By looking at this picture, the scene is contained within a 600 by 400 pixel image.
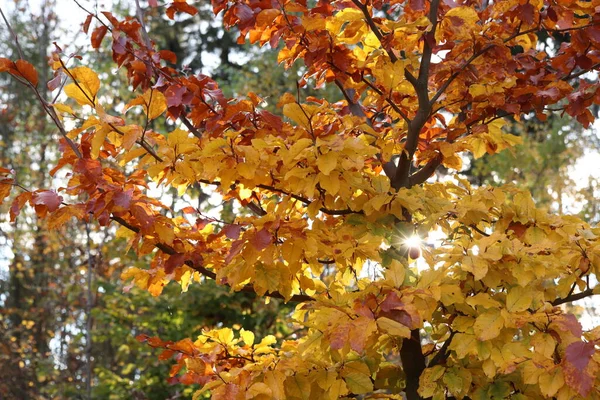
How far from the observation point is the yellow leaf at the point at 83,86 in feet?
5.22

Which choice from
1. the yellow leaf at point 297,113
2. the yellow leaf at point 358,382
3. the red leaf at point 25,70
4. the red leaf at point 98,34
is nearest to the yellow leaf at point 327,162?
the yellow leaf at point 297,113

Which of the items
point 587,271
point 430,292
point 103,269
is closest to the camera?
point 430,292

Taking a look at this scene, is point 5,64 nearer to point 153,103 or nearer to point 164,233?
point 153,103

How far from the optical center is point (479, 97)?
2.15 m

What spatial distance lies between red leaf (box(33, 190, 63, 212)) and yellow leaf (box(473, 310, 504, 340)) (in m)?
1.08

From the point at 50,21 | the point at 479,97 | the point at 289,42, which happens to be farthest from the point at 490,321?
the point at 50,21

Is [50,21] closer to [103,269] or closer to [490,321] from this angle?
[103,269]

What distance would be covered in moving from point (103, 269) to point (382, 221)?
6.23 meters

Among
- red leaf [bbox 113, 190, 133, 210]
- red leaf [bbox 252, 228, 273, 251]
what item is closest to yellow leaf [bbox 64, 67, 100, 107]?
red leaf [bbox 113, 190, 133, 210]

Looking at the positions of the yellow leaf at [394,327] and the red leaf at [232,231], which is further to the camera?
the red leaf at [232,231]

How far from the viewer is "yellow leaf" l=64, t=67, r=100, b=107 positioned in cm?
159

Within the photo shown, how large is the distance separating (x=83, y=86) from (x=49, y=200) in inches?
11.7

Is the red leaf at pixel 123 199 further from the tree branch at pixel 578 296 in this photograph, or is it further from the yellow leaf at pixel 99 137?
the tree branch at pixel 578 296

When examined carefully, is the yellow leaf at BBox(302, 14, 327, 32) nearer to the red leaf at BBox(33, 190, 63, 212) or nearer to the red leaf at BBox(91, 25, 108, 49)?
the red leaf at BBox(91, 25, 108, 49)
